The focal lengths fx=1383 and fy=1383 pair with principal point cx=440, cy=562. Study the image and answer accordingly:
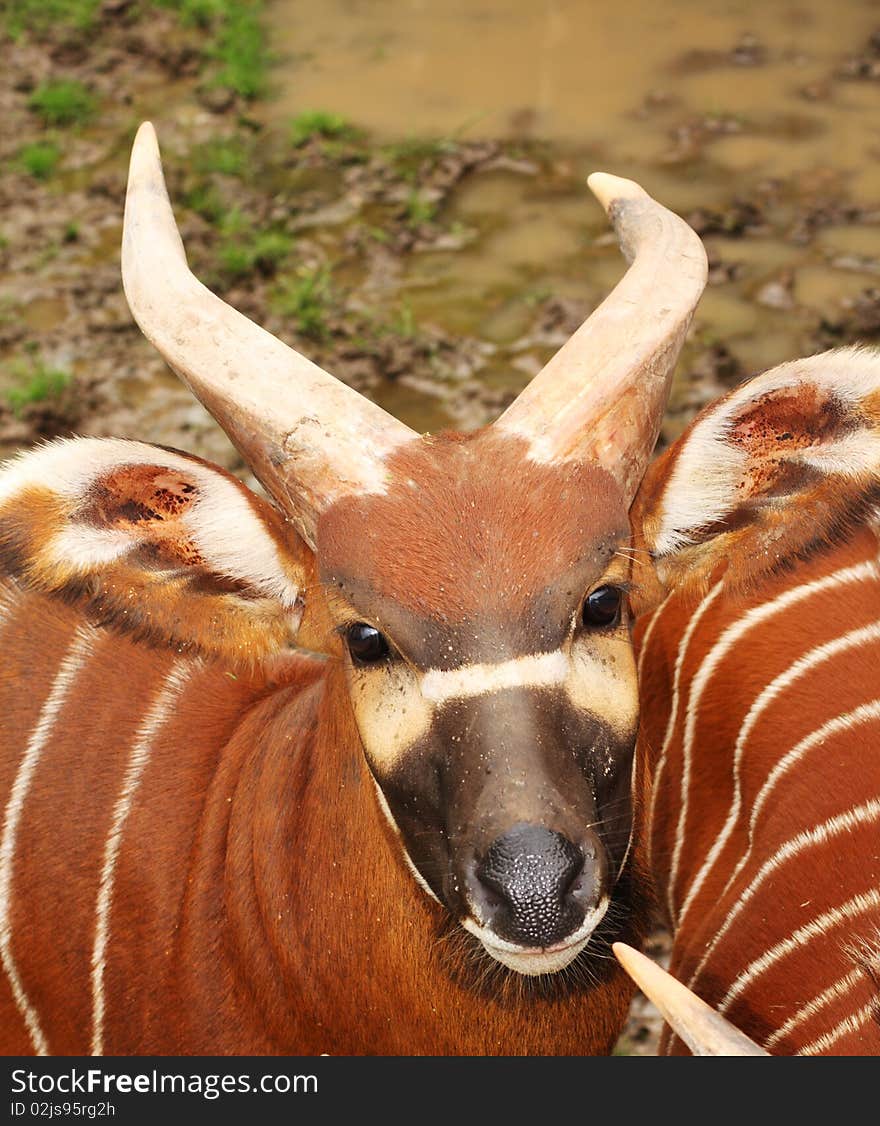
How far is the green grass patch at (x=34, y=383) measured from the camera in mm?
6406

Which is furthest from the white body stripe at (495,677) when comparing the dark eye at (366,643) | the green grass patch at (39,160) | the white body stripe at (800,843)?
the green grass patch at (39,160)

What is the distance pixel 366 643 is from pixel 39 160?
617 cm

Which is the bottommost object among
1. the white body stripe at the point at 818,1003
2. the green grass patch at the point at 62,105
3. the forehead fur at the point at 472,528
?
the green grass patch at the point at 62,105

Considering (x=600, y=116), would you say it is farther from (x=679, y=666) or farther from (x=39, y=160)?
(x=679, y=666)

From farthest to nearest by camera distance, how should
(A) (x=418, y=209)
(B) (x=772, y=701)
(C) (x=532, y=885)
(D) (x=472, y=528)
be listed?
(A) (x=418, y=209)
(B) (x=772, y=701)
(D) (x=472, y=528)
(C) (x=532, y=885)

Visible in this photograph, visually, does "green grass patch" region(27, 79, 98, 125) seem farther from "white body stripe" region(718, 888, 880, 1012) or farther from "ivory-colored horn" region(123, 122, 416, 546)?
"white body stripe" region(718, 888, 880, 1012)

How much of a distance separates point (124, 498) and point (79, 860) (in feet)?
3.24

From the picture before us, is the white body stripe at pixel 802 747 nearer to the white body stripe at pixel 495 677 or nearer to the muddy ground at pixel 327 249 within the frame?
the white body stripe at pixel 495 677

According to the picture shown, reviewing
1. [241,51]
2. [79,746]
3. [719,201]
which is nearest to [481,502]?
[79,746]

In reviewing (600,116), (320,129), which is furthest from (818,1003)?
(320,129)

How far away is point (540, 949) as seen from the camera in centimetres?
244

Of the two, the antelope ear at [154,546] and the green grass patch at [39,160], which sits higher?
the antelope ear at [154,546]

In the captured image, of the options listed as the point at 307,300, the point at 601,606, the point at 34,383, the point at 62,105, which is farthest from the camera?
the point at 62,105

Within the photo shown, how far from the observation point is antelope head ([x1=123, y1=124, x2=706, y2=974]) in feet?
7.93
